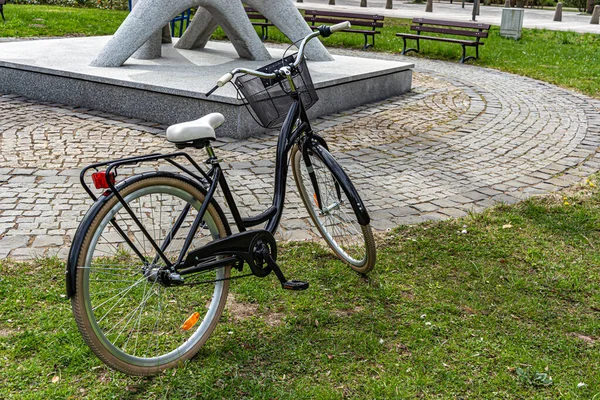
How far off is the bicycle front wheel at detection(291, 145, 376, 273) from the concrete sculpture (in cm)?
520

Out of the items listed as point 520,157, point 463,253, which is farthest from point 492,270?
point 520,157

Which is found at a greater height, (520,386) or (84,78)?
(84,78)

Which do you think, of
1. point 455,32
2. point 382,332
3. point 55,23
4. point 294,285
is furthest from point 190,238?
point 55,23

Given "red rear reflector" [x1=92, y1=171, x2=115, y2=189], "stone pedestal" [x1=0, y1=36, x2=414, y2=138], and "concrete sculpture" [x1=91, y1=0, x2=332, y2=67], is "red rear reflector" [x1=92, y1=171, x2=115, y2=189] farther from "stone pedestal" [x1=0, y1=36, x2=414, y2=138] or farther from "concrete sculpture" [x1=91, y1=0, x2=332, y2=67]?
"concrete sculpture" [x1=91, y1=0, x2=332, y2=67]

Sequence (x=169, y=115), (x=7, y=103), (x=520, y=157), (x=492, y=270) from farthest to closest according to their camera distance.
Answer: (x=7, y=103), (x=169, y=115), (x=520, y=157), (x=492, y=270)

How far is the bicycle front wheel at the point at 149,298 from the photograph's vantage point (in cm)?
282

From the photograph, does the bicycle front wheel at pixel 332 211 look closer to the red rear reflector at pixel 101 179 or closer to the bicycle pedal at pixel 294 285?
the bicycle pedal at pixel 294 285

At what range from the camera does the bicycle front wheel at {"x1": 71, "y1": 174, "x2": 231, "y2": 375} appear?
2.82 m

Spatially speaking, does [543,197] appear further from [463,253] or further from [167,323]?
[167,323]

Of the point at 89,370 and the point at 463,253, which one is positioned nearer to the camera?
the point at 89,370

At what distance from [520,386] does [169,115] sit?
18.6 feet

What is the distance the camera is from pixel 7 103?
28.1 ft

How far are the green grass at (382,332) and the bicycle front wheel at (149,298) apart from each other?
0.41 feet

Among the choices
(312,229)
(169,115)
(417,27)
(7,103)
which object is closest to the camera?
(312,229)
